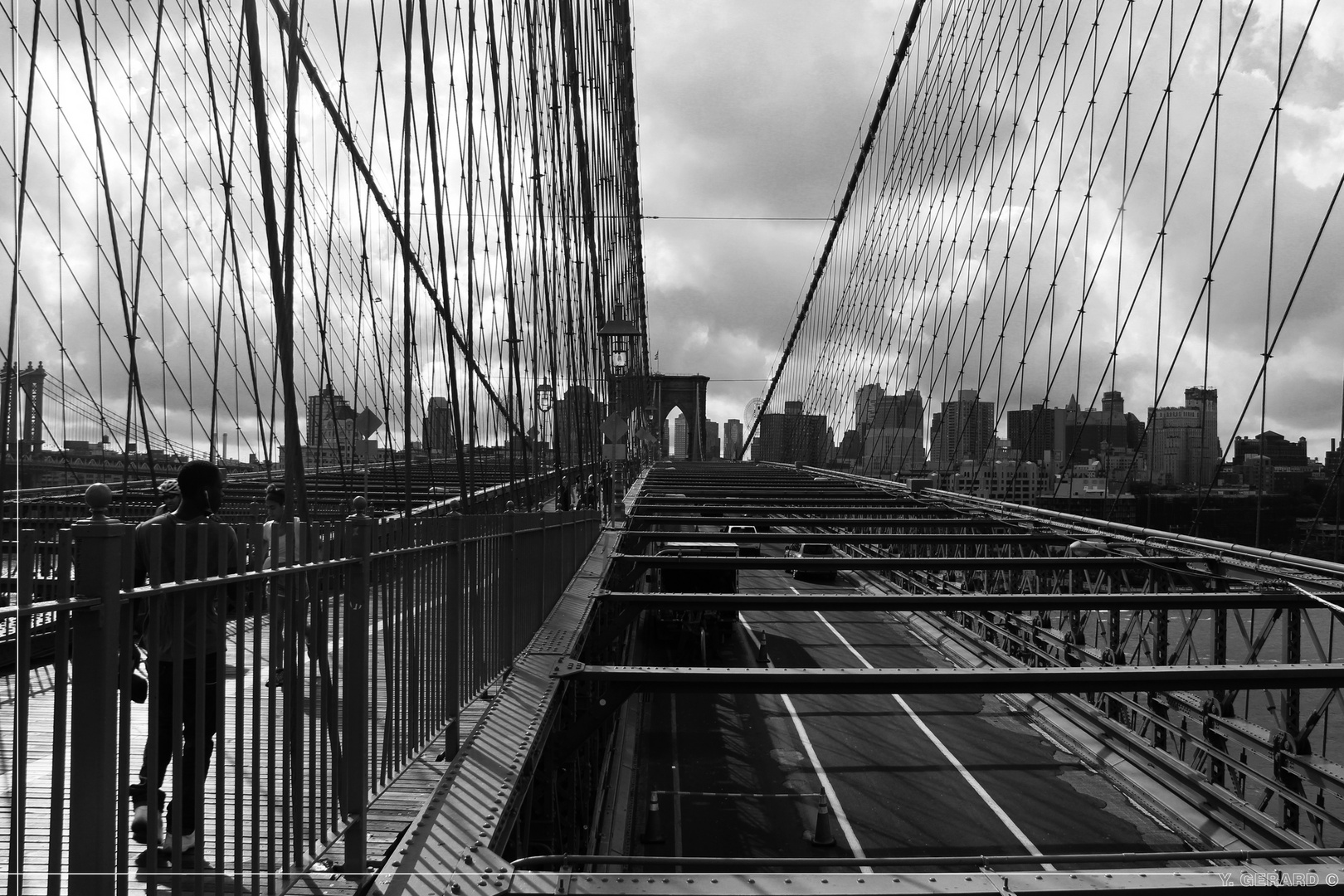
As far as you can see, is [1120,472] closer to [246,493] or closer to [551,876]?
[246,493]

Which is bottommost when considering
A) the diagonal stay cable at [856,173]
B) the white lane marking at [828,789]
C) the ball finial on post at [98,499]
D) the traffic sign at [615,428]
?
the white lane marking at [828,789]

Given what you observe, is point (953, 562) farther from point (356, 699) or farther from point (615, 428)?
point (615, 428)

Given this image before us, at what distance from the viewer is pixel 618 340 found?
41.0 m

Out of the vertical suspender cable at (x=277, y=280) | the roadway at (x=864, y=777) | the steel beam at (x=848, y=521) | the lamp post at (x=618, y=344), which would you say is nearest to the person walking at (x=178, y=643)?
the vertical suspender cable at (x=277, y=280)

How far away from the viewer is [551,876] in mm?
2764

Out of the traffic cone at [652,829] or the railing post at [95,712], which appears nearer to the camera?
the railing post at [95,712]

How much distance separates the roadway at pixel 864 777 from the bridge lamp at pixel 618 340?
6.86m

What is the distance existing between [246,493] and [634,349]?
42.1 meters

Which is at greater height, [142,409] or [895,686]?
[142,409]

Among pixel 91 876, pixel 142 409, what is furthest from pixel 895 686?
pixel 142 409

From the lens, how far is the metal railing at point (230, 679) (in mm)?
1692

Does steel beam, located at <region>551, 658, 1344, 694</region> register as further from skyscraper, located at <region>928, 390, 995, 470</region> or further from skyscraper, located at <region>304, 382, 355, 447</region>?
skyscraper, located at <region>928, 390, 995, 470</region>

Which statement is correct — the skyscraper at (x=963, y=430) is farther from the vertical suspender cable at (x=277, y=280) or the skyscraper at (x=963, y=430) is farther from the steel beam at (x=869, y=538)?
the vertical suspender cable at (x=277, y=280)

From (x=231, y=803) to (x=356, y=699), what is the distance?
3.16 feet
